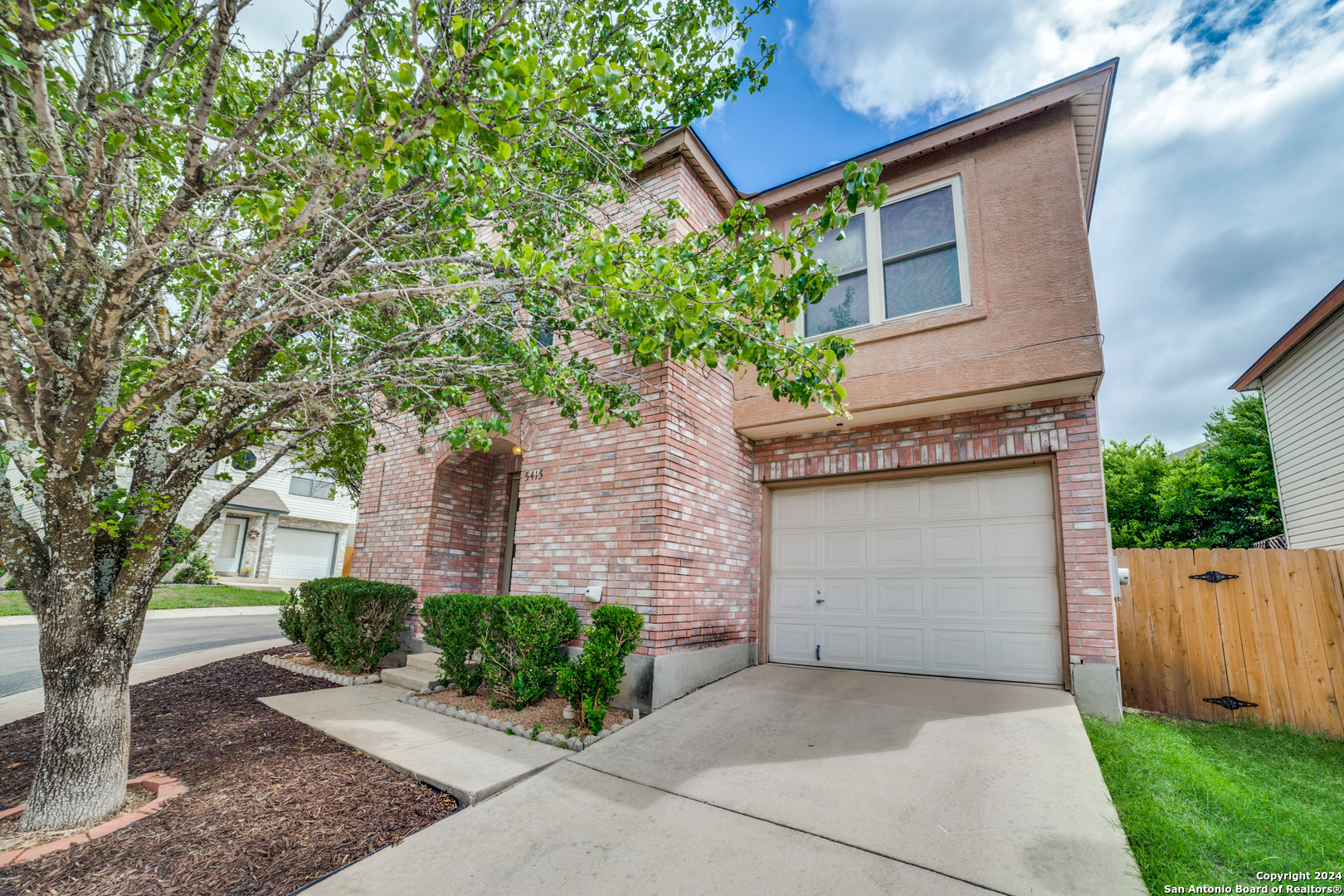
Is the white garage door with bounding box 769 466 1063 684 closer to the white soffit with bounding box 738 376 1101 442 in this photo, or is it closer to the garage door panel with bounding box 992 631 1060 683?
the garage door panel with bounding box 992 631 1060 683

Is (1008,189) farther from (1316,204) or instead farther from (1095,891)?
(1316,204)

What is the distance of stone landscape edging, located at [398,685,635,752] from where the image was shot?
4.33 meters

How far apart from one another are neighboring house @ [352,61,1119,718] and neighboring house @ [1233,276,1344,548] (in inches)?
205

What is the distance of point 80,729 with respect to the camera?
3170 mm

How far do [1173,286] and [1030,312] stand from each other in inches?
1387

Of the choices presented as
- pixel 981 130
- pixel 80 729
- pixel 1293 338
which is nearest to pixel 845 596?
pixel 981 130

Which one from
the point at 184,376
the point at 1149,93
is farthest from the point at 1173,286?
the point at 184,376

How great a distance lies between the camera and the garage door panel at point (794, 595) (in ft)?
21.6

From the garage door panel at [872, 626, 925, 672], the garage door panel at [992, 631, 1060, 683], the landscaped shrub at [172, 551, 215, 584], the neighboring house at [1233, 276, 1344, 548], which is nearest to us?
the garage door panel at [992, 631, 1060, 683]

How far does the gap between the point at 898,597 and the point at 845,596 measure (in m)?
0.58

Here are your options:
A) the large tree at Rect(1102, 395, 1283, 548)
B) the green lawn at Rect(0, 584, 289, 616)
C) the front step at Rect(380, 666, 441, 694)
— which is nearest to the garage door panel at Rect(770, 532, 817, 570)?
the front step at Rect(380, 666, 441, 694)

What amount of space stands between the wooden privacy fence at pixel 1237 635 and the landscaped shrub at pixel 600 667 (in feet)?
15.7

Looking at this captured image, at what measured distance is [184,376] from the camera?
2951 millimetres

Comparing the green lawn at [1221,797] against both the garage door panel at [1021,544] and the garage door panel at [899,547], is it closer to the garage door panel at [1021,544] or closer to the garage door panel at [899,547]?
the garage door panel at [1021,544]
